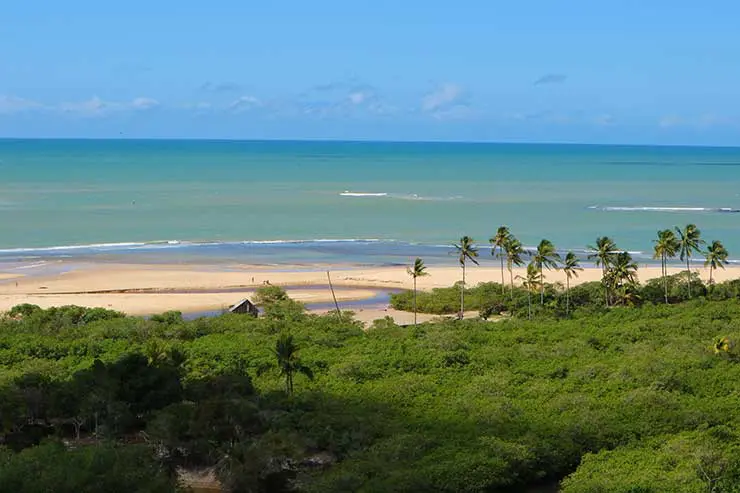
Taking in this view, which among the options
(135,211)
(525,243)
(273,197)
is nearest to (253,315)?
(525,243)

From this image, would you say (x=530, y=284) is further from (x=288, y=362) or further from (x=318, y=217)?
(x=318, y=217)

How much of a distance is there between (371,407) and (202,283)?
140 feet

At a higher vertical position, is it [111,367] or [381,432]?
[111,367]

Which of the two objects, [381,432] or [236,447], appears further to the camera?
[381,432]

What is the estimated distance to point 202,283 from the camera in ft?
262

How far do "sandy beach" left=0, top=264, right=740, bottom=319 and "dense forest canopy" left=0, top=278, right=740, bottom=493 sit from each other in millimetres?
15914

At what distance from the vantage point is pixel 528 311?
208ft

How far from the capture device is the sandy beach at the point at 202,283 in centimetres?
7106

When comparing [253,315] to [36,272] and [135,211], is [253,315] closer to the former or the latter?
[36,272]

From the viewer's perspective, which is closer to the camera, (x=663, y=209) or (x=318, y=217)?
(x=318, y=217)


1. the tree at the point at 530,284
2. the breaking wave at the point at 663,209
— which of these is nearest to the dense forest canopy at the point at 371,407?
the tree at the point at 530,284

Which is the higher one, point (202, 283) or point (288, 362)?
point (202, 283)

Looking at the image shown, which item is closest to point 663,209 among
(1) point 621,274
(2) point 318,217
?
(2) point 318,217

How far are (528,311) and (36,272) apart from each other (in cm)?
4501
